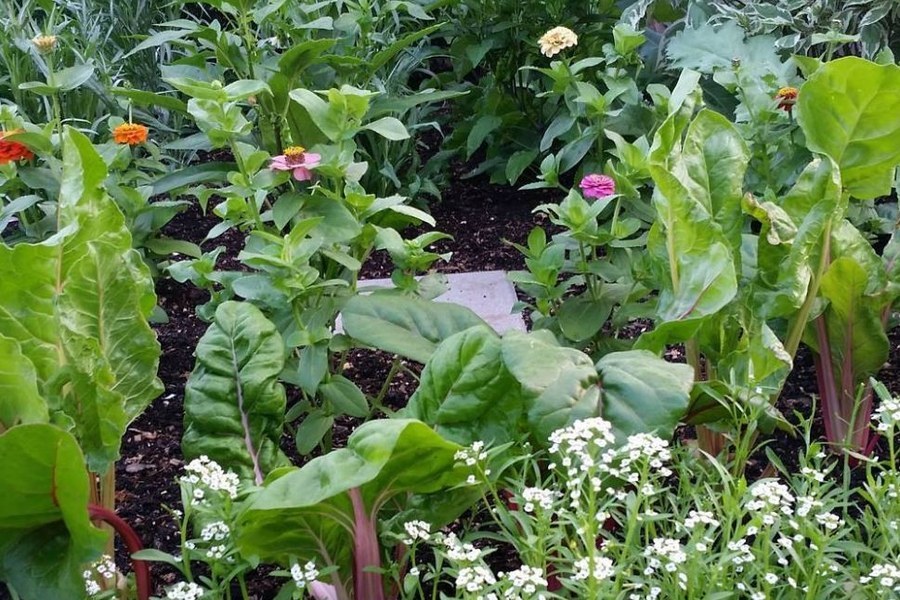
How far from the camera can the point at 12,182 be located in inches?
116

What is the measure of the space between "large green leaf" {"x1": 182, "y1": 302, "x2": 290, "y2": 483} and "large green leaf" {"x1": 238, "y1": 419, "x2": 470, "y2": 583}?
227 millimetres

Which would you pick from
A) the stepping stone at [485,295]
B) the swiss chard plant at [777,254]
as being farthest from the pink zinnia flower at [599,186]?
the stepping stone at [485,295]

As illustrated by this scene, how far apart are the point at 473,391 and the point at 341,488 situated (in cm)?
38

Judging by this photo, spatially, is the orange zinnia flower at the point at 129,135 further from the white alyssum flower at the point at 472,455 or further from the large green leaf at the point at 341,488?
the white alyssum flower at the point at 472,455

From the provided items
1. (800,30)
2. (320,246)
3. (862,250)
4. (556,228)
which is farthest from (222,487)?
(800,30)

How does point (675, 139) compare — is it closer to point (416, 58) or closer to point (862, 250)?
point (862, 250)

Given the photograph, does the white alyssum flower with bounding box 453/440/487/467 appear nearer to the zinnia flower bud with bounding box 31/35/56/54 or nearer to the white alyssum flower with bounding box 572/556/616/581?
the white alyssum flower with bounding box 572/556/616/581

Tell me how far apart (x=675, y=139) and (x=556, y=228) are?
5.30ft

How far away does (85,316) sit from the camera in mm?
1867

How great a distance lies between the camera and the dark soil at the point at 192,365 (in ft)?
7.47

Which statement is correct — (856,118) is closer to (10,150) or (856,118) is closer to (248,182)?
(248,182)

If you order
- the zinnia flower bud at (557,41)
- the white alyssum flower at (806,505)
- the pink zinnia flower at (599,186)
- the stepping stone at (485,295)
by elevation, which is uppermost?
the white alyssum flower at (806,505)

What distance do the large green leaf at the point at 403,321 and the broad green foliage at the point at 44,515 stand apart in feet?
1.98

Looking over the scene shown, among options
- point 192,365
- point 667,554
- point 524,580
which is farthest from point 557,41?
point 524,580
